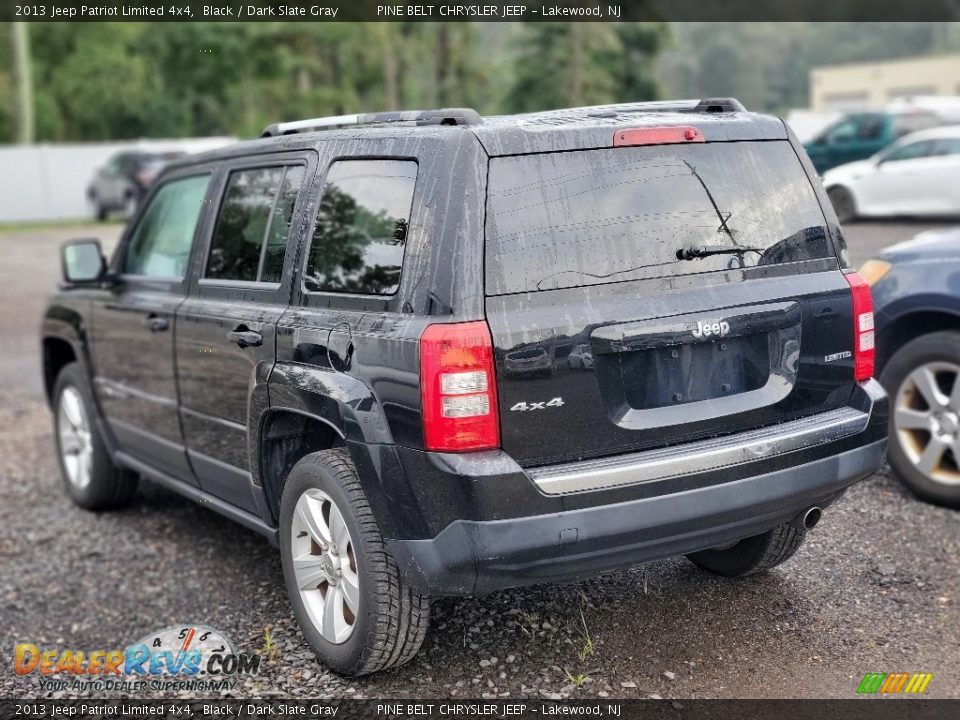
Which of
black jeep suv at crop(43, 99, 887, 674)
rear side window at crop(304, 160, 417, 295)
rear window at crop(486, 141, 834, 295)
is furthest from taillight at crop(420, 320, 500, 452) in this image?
rear side window at crop(304, 160, 417, 295)

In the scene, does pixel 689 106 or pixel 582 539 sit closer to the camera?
pixel 582 539

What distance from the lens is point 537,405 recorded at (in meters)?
3.31

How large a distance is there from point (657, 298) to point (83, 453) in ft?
12.9

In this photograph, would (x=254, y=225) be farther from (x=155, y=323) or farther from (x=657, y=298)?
(x=657, y=298)

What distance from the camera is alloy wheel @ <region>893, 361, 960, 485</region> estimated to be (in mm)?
5203

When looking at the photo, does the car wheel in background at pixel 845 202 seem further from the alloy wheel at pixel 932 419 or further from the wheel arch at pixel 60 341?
the wheel arch at pixel 60 341

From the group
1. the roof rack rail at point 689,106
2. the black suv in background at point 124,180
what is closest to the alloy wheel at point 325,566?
the roof rack rail at point 689,106

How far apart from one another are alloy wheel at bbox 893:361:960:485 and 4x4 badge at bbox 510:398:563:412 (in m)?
2.69

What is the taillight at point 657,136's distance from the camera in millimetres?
3578

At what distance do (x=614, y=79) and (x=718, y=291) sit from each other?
148ft

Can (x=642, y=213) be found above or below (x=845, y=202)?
above

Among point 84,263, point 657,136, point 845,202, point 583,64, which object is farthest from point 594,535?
point 583,64

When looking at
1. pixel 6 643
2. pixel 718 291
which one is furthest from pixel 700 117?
pixel 6 643

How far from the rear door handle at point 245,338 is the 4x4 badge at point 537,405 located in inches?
48.2
